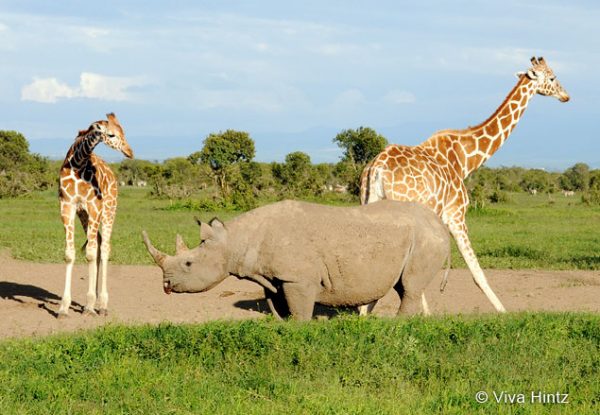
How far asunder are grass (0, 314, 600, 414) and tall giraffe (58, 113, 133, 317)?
307 cm

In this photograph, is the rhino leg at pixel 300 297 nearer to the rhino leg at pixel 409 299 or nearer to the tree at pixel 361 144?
the rhino leg at pixel 409 299

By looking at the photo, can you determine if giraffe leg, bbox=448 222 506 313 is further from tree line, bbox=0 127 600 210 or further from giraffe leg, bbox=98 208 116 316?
tree line, bbox=0 127 600 210

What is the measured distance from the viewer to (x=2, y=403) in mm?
6430

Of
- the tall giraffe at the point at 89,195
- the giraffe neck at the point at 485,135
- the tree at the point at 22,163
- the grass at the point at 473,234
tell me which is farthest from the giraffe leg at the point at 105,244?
the tree at the point at 22,163

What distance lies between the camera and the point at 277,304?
8656mm

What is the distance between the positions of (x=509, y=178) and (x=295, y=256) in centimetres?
6634

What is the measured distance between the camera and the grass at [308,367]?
652 centimetres

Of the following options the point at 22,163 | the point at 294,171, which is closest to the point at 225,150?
the point at 294,171

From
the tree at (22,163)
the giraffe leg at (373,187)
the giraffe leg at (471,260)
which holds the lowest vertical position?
the giraffe leg at (471,260)

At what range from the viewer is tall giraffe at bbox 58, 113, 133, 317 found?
11.4 metres

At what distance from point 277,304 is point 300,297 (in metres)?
0.49

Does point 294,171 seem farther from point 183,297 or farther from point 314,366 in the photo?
point 314,366

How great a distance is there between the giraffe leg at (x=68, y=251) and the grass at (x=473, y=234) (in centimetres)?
517

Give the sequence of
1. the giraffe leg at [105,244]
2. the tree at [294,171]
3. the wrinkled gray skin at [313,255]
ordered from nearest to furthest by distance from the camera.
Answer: the wrinkled gray skin at [313,255], the giraffe leg at [105,244], the tree at [294,171]
